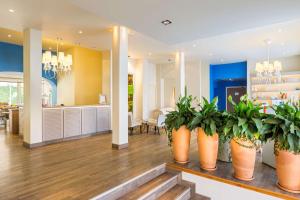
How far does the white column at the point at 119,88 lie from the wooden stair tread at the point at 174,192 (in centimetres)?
212

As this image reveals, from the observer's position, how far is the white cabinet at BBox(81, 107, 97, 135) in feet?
21.8

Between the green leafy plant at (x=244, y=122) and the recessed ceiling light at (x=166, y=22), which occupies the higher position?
the recessed ceiling light at (x=166, y=22)

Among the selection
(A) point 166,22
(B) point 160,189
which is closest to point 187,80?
(A) point 166,22

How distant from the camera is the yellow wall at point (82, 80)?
7.88m

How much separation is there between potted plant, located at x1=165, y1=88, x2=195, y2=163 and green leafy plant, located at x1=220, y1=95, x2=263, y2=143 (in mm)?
701

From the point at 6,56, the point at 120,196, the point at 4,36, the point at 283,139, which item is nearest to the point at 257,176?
the point at 283,139

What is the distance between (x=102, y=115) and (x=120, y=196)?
473 centimetres

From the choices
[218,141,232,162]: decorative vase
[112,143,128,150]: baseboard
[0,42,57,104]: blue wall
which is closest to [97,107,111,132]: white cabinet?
[112,143,128,150]: baseboard

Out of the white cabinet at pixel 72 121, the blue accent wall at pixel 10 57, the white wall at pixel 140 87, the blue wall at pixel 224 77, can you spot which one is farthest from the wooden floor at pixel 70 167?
the blue wall at pixel 224 77

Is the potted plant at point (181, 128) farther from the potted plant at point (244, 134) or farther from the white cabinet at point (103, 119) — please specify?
the white cabinet at point (103, 119)

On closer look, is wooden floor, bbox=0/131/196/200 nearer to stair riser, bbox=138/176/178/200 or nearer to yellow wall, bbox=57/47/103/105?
stair riser, bbox=138/176/178/200

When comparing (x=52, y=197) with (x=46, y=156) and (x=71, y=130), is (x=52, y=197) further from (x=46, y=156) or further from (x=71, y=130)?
(x=71, y=130)

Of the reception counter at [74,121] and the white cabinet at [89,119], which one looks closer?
the reception counter at [74,121]

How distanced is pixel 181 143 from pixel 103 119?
4391 mm
